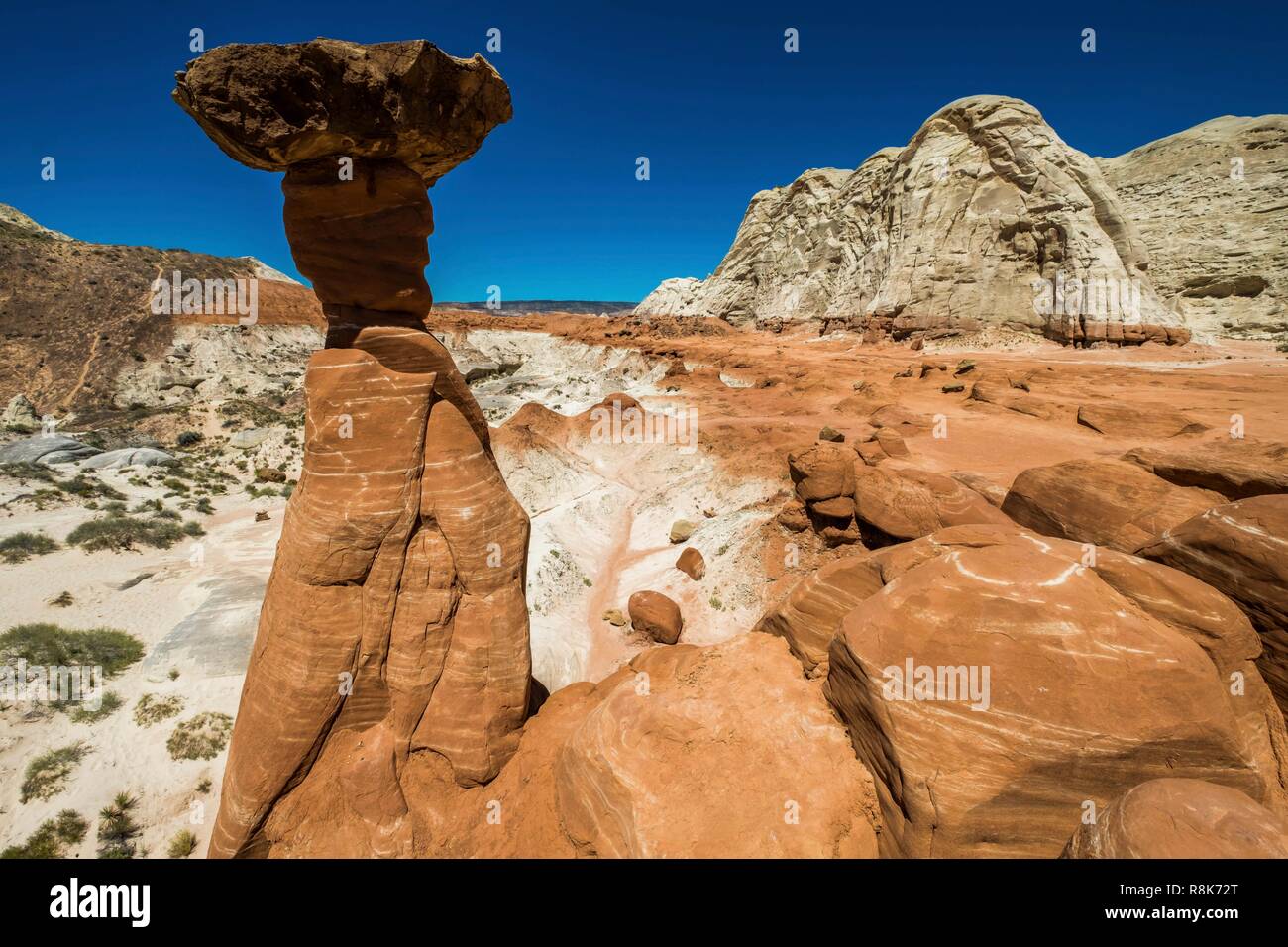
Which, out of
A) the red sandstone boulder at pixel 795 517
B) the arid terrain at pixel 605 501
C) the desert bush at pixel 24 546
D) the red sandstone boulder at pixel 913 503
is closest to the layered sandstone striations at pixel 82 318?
the arid terrain at pixel 605 501

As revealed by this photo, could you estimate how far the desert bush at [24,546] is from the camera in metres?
13.1

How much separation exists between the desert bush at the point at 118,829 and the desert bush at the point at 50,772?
1017mm

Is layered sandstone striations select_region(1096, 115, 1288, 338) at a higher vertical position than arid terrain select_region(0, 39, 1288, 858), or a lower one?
higher

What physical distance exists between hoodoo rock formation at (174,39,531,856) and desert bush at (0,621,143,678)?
772 cm

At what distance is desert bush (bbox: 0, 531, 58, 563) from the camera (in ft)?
43.1

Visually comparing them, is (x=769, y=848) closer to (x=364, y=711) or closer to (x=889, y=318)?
(x=364, y=711)

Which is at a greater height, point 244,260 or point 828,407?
point 244,260

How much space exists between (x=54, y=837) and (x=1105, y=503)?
52.4ft

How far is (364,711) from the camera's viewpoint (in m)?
5.70

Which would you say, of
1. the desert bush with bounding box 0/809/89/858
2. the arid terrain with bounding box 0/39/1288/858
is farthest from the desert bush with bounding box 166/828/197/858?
the desert bush with bounding box 0/809/89/858

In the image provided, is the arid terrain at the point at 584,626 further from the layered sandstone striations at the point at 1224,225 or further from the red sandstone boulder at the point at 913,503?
the layered sandstone striations at the point at 1224,225

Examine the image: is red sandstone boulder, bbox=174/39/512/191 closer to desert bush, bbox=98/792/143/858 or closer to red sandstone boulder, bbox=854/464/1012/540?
desert bush, bbox=98/792/143/858
